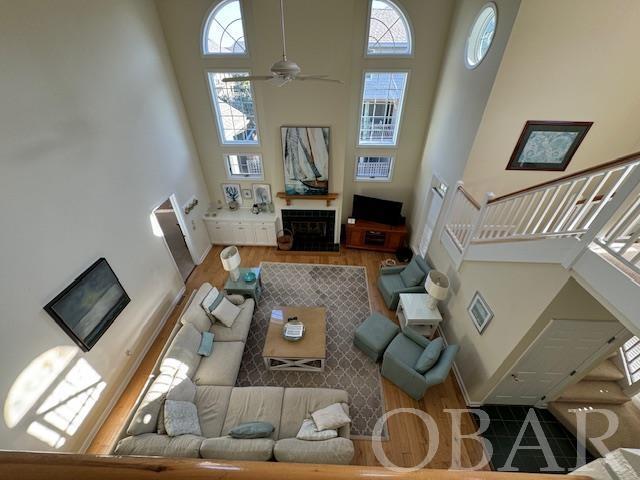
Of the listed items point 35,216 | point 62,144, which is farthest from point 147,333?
point 62,144

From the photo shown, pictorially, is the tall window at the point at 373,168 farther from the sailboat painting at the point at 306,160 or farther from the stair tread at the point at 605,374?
the stair tread at the point at 605,374

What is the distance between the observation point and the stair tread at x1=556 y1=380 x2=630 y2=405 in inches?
152

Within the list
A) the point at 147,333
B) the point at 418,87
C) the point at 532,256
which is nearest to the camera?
the point at 532,256

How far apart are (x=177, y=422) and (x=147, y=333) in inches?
79.3

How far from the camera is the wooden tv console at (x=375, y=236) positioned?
6.62 metres

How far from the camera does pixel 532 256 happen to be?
296 centimetres

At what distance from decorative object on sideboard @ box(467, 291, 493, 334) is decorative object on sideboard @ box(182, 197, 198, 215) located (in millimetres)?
5446

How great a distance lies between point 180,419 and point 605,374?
5.66m

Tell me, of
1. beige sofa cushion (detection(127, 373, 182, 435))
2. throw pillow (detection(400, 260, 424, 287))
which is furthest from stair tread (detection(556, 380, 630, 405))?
beige sofa cushion (detection(127, 373, 182, 435))

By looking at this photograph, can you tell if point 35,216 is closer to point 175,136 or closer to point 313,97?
point 175,136

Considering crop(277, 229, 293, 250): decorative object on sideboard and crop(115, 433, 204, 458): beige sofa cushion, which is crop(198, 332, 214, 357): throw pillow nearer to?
crop(115, 433, 204, 458): beige sofa cushion

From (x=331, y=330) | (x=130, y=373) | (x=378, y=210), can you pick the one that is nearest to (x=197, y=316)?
(x=130, y=373)

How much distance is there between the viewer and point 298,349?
4.26m

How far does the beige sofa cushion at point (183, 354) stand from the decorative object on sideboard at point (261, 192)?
3615 millimetres
